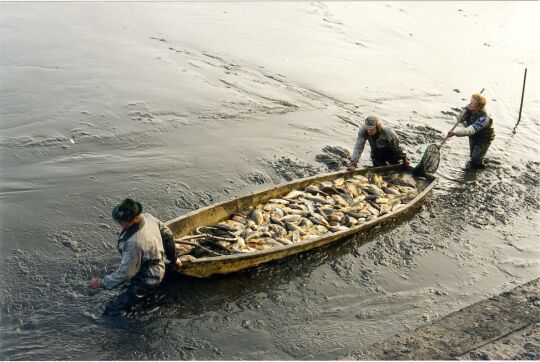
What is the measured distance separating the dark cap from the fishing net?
684cm

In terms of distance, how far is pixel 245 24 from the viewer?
21.8 meters

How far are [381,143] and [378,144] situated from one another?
2.6 inches

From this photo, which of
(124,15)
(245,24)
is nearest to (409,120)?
(245,24)

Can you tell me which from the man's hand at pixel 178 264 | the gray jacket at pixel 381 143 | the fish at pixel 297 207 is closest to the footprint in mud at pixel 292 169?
the gray jacket at pixel 381 143

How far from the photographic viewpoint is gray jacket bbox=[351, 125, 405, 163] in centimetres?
998

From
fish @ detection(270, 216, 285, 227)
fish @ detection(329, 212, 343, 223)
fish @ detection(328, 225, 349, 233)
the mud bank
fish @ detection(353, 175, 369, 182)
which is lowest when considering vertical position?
the mud bank

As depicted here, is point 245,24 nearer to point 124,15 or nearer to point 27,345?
point 124,15

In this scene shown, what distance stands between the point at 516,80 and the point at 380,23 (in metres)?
8.48

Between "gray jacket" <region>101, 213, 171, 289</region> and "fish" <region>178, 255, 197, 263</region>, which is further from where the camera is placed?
"fish" <region>178, 255, 197, 263</region>

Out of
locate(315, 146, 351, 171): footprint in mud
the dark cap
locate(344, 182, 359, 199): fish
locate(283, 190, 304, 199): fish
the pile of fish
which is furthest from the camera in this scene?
locate(315, 146, 351, 171): footprint in mud

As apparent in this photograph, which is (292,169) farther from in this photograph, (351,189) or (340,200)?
(340,200)

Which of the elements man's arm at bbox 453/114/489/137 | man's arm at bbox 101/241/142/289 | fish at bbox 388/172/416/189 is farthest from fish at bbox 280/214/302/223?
man's arm at bbox 453/114/489/137

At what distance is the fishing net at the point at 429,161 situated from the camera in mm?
10320

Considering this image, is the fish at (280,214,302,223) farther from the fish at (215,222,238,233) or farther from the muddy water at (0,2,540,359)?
the fish at (215,222,238,233)
